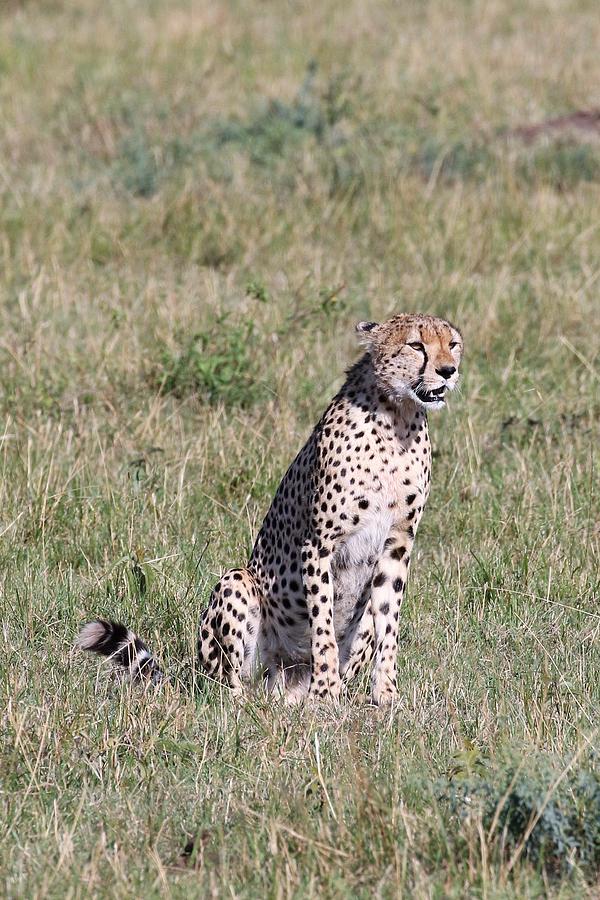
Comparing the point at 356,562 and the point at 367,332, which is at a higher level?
the point at 367,332

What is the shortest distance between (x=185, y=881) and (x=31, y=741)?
0.73m

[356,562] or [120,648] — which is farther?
[356,562]

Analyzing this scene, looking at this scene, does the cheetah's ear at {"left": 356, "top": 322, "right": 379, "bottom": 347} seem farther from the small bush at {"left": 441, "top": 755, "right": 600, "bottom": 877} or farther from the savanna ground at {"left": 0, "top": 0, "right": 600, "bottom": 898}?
the small bush at {"left": 441, "top": 755, "right": 600, "bottom": 877}

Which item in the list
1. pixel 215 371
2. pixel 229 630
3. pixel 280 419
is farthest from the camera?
pixel 215 371

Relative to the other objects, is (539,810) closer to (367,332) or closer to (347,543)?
(347,543)

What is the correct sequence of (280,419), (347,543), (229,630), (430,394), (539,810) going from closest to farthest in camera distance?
(539,810)
(430,394)
(347,543)
(229,630)
(280,419)

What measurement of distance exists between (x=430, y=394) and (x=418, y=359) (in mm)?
101

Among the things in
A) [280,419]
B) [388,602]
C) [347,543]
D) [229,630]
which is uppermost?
[347,543]

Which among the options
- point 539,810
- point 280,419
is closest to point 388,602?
point 539,810

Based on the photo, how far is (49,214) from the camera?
7906 mm

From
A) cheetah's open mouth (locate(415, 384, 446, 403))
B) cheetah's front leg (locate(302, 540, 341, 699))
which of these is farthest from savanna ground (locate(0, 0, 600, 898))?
cheetah's open mouth (locate(415, 384, 446, 403))

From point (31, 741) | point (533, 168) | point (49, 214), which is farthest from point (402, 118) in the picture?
point (31, 741)

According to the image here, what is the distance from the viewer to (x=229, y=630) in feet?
13.4

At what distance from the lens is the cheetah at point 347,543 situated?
385cm
